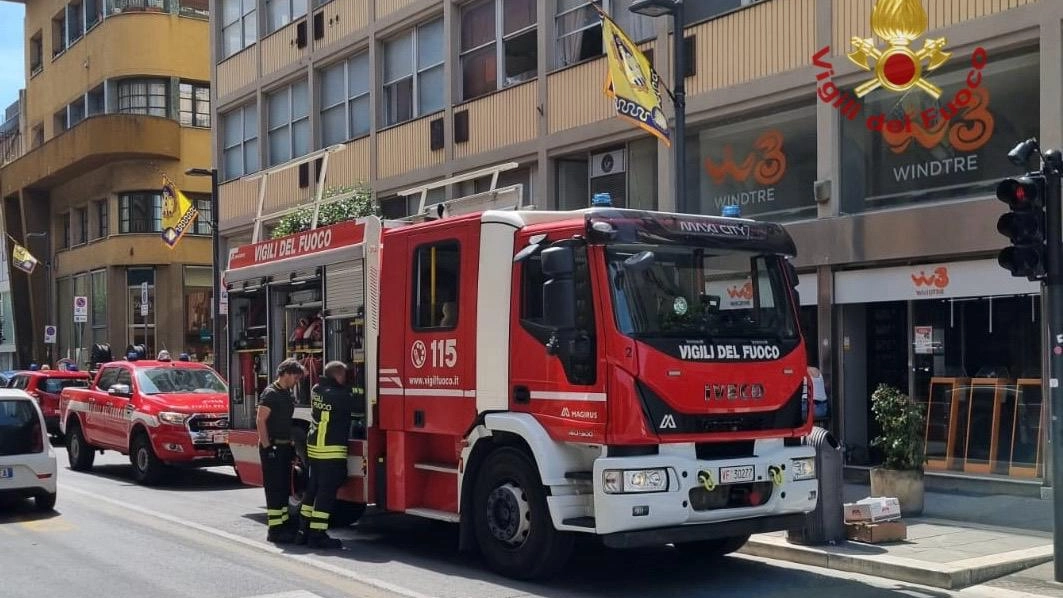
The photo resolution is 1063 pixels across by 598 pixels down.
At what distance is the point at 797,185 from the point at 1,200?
44.1 meters

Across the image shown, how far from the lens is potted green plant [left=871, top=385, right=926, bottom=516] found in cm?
1191

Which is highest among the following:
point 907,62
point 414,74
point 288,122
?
point 414,74

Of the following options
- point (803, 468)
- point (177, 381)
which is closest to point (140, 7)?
point (177, 381)

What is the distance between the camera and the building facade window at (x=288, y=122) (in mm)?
28672

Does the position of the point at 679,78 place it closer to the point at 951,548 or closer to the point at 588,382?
the point at 588,382

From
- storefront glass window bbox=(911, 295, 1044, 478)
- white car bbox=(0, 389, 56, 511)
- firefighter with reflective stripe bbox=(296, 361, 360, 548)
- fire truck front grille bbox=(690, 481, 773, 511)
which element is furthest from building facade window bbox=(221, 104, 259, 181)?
fire truck front grille bbox=(690, 481, 773, 511)

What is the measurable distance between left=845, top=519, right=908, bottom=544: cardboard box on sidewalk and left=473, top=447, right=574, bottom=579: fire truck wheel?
314 cm

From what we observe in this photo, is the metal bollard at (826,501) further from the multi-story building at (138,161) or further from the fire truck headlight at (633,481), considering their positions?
the multi-story building at (138,161)

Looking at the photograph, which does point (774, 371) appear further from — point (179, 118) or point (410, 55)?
point (179, 118)

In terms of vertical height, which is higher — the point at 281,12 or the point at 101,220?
the point at 281,12

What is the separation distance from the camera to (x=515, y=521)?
354 inches

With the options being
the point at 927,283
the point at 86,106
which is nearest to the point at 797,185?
the point at 927,283

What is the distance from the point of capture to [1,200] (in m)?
50.8

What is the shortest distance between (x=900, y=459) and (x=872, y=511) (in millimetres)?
1687
